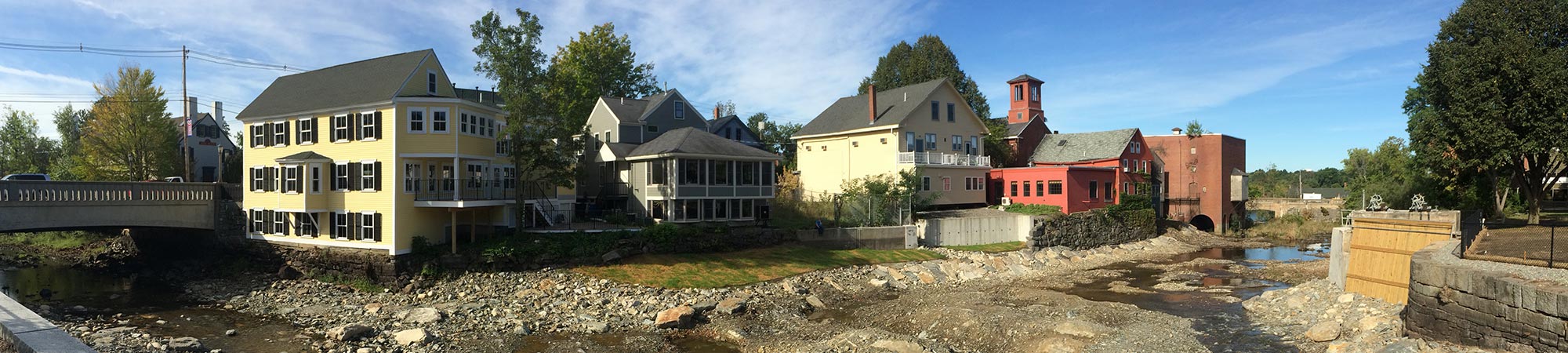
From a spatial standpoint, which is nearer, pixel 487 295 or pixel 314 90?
pixel 487 295

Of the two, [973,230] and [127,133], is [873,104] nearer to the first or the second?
[973,230]

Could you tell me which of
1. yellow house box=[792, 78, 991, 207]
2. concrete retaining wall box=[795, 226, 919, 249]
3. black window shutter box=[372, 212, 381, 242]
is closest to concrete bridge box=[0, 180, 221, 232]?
black window shutter box=[372, 212, 381, 242]

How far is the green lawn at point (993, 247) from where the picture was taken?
1529 inches

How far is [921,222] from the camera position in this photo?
126ft

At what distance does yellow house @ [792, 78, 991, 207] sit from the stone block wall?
6.00 meters

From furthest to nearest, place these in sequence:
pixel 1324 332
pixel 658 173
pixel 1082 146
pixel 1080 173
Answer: pixel 1082 146 → pixel 1080 173 → pixel 658 173 → pixel 1324 332

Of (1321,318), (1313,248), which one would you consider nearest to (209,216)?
(1321,318)

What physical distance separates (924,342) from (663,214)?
17238 millimetres

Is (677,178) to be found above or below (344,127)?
below

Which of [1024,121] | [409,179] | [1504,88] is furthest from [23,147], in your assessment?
[1504,88]

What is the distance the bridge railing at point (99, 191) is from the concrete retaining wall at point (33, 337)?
17.6 m

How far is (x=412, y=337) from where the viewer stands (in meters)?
19.3

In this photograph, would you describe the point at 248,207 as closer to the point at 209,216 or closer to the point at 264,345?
the point at 209,216

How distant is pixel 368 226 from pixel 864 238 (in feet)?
68.5
